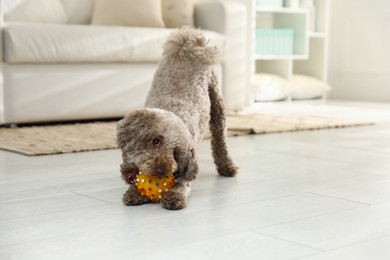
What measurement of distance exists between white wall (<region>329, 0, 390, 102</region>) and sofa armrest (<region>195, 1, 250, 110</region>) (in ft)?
5.57

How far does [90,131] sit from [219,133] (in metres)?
1.16

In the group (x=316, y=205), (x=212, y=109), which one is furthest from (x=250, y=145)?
(x=316, y=205)

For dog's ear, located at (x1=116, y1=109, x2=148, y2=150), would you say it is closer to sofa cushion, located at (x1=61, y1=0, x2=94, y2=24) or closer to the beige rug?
the beige rug

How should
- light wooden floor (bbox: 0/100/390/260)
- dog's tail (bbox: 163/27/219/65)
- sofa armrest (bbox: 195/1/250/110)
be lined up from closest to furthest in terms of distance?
light wooden floor (bbox: 0/100/390/260), dog's tail (bbox: 163/27/219/65), sofa armrest (bbox: 195/1/250/110)

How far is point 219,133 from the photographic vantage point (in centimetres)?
181

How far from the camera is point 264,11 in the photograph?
16.3 feet

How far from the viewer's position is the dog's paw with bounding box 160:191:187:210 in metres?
1.38

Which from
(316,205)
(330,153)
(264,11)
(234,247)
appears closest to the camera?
(234,247)

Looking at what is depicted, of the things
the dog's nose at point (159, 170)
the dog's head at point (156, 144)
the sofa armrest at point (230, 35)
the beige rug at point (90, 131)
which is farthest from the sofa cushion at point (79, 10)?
the dog's nose at point (159, 170)

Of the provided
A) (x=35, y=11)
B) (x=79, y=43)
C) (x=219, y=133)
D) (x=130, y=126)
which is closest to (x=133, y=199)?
(x=130, y=126)

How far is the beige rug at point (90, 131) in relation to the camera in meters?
2.35

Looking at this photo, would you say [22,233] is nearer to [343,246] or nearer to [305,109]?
[343,246]

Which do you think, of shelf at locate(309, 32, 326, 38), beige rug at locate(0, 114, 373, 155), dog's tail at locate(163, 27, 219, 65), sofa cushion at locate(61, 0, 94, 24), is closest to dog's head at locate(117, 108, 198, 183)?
dog's tail at locate(163, 27, 219, 65)

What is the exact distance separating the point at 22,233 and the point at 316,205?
0.64 meters
